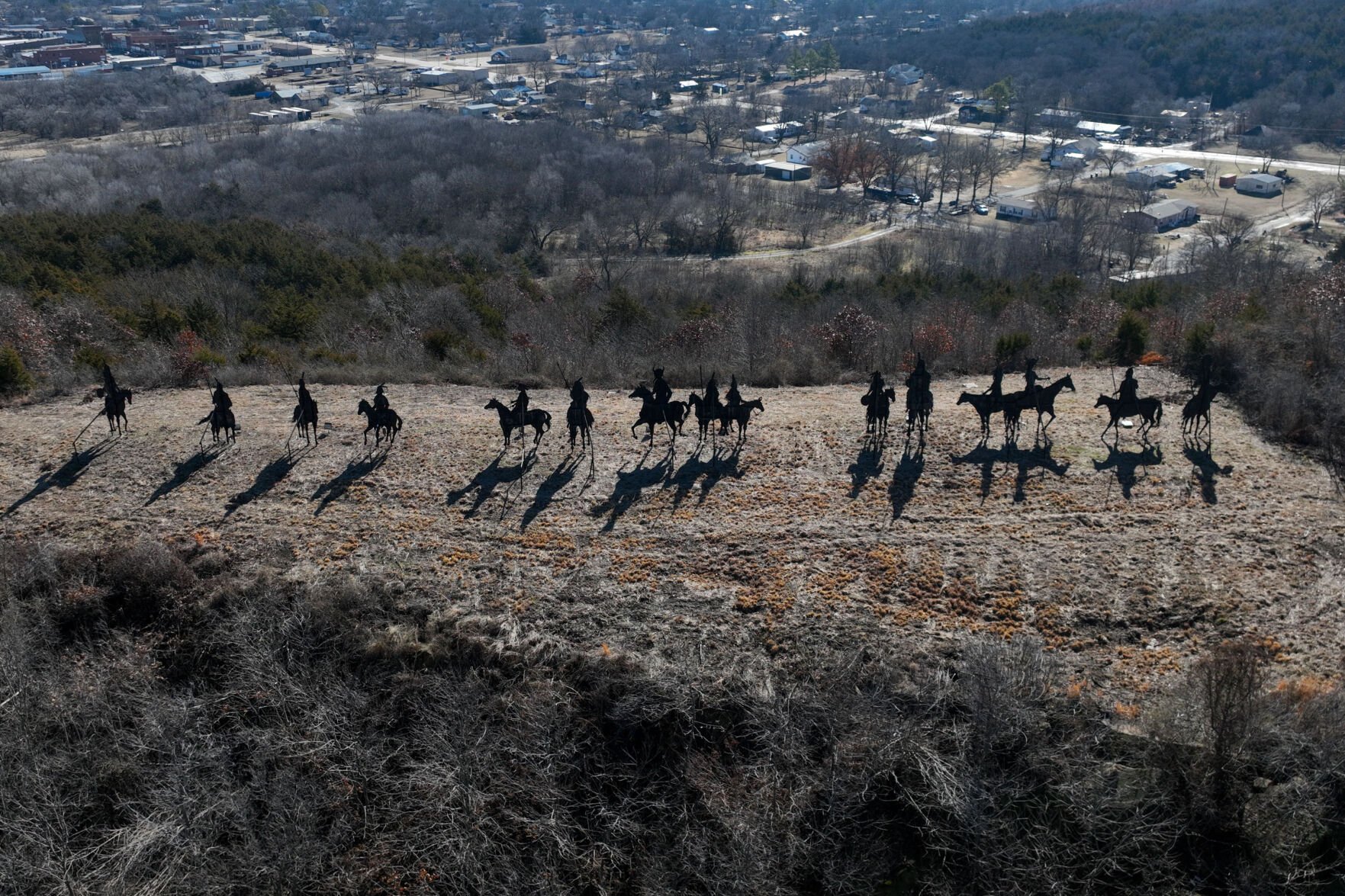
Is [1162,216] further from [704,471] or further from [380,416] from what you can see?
[380,416]

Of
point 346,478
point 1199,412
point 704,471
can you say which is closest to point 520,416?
point 346,478

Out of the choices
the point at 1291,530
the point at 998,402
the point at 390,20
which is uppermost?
the point at 390,20

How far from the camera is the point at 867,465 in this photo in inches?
690

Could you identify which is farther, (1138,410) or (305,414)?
(305,414)

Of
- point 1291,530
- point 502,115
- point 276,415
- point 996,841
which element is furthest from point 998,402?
point 502,115

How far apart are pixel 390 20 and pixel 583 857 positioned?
206 metres

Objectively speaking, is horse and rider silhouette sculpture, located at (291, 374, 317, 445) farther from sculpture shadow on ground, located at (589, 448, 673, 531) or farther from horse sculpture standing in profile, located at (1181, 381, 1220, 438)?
horse sculpture standing in profile, located at (1181, 381, 1220, 438)

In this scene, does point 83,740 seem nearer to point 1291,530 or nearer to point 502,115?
point 1291,530

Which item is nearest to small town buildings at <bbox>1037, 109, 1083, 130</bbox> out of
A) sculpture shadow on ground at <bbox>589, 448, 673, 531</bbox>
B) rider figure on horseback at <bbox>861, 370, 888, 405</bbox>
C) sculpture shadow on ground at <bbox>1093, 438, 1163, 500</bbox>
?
sculpture shadow on ground at <bbox>1093, 438, 1163, 500</bbox>

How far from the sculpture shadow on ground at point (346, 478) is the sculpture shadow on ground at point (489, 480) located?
6.61 ft

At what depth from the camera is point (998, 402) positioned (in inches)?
702

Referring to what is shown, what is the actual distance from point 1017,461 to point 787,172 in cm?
7172

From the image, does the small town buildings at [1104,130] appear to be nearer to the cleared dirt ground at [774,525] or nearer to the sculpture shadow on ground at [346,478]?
the cleared dirt ground at [774,525]

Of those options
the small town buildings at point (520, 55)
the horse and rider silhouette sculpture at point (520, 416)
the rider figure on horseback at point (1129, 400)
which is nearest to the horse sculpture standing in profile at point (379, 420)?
the horse and rider silhouette sculpture at point (520, 416)
